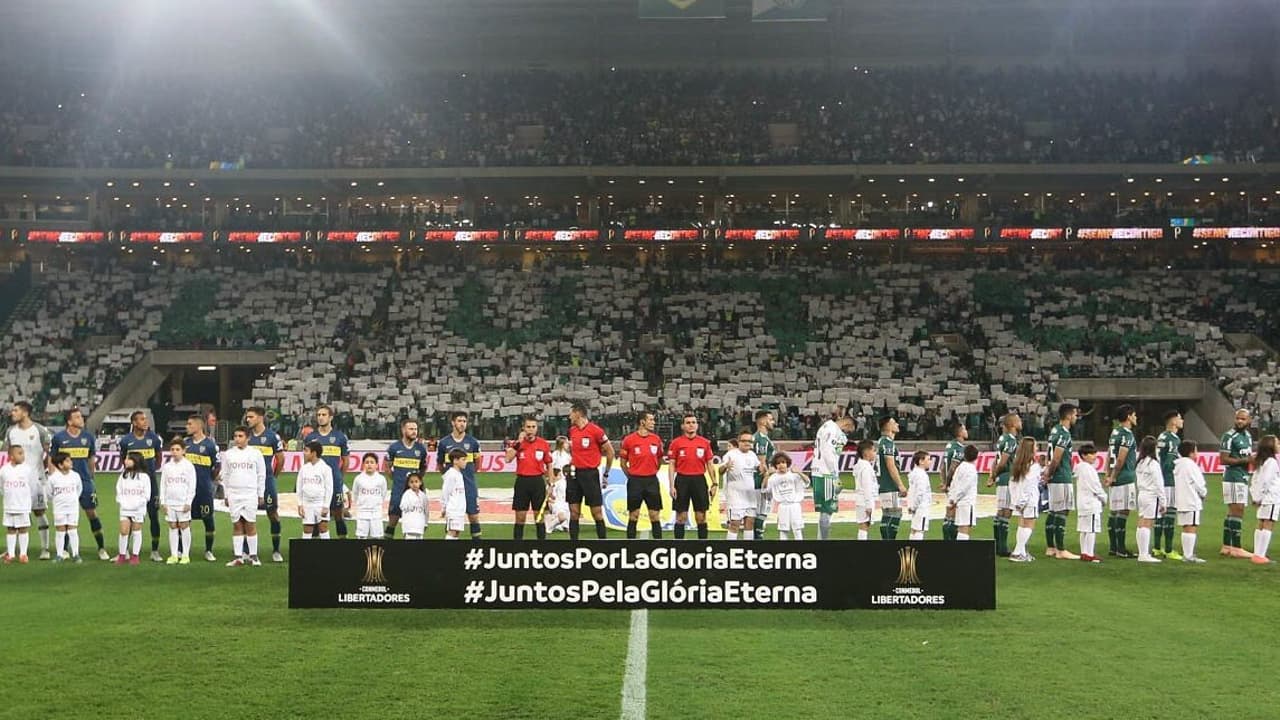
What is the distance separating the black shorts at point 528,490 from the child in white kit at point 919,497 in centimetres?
537

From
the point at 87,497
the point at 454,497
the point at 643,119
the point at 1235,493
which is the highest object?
the point at 643,119

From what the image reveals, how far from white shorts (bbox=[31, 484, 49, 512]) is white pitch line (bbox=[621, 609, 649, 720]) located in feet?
31.3

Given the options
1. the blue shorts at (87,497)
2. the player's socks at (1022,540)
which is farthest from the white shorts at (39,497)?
the player's socks at (1022,540)

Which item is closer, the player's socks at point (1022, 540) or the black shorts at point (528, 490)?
the black shorts at point (528, 490)

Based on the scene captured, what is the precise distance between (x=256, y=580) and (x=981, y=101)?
147ft

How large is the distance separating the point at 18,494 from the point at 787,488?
1097cm

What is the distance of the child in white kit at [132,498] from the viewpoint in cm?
1630

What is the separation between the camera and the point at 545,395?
4034cm

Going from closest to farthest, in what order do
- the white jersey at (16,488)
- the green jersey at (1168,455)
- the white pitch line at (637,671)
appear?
the white pitch line at (637,671)
the white jersey at (16,488)
the green jersey at (1168,455)

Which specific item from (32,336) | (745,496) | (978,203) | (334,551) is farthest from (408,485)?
(978,203)

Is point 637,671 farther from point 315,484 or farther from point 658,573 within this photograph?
point 315,484

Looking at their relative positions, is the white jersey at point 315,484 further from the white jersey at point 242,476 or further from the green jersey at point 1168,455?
the green jersey at point 1168,455

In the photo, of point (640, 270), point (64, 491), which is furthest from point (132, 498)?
point (640, 270)

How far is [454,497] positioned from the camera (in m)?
16.1
